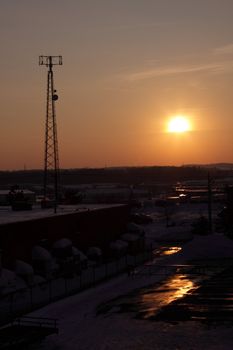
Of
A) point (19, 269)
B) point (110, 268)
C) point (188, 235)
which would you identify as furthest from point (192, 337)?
point (188, 235)

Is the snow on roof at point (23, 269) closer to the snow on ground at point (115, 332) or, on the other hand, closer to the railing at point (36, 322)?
the snow on ground at point (115, 332)

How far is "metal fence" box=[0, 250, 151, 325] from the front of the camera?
2569 cm

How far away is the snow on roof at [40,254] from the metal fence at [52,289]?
1198 millimetres

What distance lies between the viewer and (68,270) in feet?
110

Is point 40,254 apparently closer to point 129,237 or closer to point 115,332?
point 115,332

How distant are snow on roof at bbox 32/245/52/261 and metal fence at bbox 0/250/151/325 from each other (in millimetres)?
1198

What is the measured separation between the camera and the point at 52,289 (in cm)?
2977

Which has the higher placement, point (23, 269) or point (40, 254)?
point (40, 254)

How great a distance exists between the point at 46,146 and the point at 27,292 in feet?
68.7

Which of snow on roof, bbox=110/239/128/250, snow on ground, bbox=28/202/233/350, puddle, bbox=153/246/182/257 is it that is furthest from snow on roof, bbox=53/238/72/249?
puddle, bbox=153/246/182/257

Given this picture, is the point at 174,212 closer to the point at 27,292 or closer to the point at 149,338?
the point at 27,292

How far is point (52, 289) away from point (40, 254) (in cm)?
281

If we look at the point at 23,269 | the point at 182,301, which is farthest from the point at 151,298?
the point at 23,269

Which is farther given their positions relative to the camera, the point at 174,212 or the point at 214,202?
the point at 214,202
